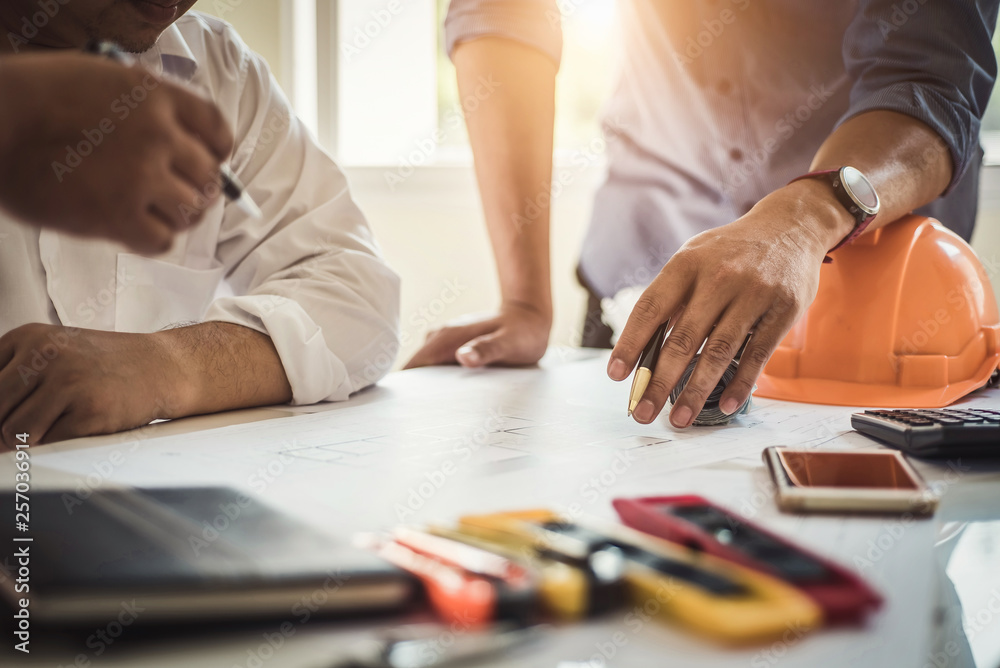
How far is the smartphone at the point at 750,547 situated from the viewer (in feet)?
0.97

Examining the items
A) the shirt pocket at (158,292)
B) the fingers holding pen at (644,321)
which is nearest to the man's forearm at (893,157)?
the fingers holding pen at (644,321)

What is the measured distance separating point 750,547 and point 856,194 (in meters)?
0.58

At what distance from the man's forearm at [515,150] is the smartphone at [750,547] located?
0.87 meters

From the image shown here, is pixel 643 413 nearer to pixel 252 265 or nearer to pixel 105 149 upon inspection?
pixel 105 149

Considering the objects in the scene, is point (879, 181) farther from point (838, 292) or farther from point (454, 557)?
point (454, 557)

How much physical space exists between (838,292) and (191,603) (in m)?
0.77

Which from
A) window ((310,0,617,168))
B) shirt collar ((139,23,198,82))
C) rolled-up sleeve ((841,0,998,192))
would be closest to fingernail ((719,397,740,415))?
rolled-up sleeve ((841,0,998,192))

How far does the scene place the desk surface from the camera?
28cm

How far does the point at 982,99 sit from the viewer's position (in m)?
0.94

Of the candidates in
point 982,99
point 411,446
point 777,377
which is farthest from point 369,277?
point 982,99
